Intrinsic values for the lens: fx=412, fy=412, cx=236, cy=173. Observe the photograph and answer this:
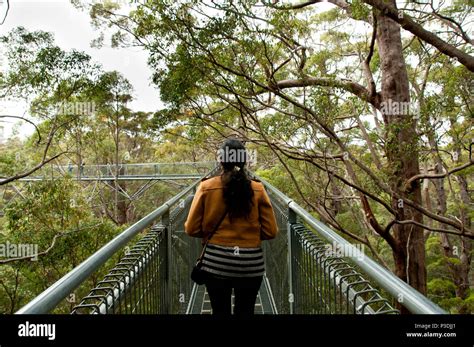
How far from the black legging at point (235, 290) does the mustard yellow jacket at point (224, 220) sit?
197 millimetres

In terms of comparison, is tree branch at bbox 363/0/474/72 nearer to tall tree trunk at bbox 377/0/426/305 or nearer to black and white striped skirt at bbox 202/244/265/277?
tall tree trunk at bbox 377/0/426/305

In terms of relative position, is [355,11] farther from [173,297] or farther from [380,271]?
[380,271]

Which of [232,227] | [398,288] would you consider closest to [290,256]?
[232,227]

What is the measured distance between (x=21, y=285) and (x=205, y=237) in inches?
406

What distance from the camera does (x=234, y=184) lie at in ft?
7.07

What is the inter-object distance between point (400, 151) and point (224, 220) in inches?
223

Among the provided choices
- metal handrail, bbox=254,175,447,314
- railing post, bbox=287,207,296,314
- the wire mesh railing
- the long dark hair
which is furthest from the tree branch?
metal handrail, bbox=254,175,447,314

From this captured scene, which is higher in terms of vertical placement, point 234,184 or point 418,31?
point 418,31

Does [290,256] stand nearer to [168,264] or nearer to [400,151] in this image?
[168,264]

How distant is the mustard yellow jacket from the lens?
219 centimetres

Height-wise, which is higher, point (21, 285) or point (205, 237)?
point (205, 237)

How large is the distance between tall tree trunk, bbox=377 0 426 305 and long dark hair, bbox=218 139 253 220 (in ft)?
17.5
